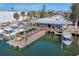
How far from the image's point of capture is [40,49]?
5.16 ft

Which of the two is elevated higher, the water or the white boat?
the white boat

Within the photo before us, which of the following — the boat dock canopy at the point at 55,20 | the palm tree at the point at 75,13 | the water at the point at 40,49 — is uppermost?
the palm tree at the point at 75,13

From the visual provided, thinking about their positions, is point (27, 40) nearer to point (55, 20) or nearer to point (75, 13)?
point (55, 20)

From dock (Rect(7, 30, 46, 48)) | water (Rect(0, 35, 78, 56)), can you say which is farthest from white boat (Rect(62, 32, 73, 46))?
dock (Rect(7, 30, 46, 48))

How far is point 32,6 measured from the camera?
1.58 m

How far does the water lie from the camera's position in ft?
5.16

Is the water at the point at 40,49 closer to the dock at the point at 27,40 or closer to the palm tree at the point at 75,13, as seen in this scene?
the dock at the point at 27,40

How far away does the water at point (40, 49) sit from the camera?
5.16ft

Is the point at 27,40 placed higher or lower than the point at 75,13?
lower

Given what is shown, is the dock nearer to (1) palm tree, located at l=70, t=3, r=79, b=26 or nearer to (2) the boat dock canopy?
(2) the boat dock canopy

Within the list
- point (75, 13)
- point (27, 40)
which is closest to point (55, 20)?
point (75, 13)

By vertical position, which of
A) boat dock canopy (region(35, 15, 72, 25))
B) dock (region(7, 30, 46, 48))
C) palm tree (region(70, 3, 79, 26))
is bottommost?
dock (region(7, 30, 46, 48))

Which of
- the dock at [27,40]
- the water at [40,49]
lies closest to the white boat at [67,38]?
the water at [40,49]

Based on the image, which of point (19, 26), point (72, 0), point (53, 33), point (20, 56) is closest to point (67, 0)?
point (72, 0)
